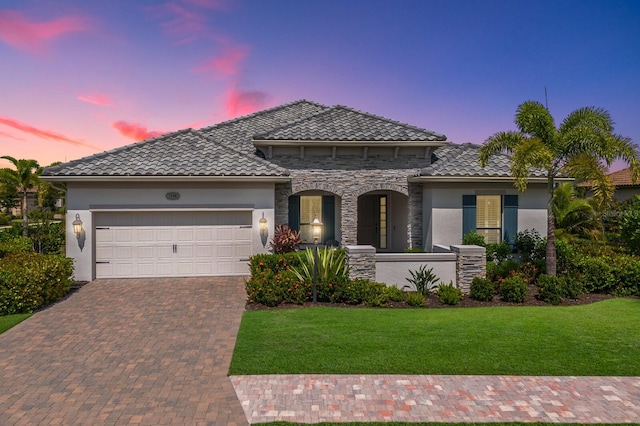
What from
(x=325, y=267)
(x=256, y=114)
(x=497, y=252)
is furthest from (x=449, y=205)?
(x=256, y=114)

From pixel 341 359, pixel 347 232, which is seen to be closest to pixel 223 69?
pixel 347 232

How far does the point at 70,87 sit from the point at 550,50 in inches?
785

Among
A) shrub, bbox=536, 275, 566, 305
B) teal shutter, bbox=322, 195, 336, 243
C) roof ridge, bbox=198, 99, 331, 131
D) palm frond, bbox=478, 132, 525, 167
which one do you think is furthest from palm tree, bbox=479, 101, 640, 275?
roof ridge, bbox=198, 99, 331, 131

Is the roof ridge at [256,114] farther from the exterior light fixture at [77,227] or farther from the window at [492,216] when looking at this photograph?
the window at [492,216]

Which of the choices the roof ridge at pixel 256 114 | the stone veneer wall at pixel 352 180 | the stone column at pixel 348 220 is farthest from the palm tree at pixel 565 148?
the roof ridge at pixel 256 114

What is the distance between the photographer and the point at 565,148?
11719mm

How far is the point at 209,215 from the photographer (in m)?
13.8

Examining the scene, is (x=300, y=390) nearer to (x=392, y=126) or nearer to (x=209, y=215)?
(x=209, y=215)

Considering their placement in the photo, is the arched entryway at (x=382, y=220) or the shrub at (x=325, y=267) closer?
the shrub at (x=325, y=267)

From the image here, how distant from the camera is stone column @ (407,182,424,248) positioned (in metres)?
15.7

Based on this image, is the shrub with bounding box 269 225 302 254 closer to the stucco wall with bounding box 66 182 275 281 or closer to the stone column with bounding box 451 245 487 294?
the stucco wall with bounding box 66 182 275 281

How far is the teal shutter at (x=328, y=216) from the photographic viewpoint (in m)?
16.2

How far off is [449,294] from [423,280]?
39.8 inches

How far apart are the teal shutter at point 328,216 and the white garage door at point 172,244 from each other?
356 cm
